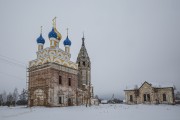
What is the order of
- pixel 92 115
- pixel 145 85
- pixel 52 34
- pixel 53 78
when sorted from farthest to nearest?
pixel 145 85 < pixel 52 34 < pixel 53 78 < pixel 92 115

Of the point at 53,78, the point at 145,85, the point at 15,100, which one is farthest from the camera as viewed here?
the point at 15,100

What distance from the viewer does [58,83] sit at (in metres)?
28.4

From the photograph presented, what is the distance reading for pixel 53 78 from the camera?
27609mm

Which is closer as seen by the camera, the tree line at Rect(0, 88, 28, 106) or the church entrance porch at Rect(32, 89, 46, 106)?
the church entrance porch at Rect(32, 89, 46, 106)

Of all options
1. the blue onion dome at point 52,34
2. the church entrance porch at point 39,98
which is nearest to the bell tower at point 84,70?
the blue onion dome at point 52,34

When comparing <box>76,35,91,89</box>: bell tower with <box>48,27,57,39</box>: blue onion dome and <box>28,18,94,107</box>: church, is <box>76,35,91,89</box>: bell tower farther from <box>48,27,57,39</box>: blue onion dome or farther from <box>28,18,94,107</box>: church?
<box>48,27,57,39</box>: blue onion dome

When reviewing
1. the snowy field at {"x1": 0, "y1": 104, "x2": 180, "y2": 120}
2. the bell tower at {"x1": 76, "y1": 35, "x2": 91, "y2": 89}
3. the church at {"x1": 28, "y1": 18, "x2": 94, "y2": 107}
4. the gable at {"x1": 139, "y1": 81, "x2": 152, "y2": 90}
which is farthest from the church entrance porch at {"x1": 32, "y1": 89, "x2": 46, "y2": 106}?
the gable at {"x1": 139, "y1": 81, "x2": 152, "y2": 90}

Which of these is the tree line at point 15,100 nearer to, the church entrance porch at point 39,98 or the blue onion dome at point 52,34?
the church entrance porch at point 39,98

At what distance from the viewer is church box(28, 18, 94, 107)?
27.3 meters

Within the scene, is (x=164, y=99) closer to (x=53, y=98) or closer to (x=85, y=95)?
(x=85, y=95)

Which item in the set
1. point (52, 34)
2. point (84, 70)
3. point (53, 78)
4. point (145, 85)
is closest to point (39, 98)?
point (53, 78)

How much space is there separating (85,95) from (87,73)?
5.39m

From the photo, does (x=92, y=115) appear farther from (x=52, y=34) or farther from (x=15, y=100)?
(x=15, y=100)

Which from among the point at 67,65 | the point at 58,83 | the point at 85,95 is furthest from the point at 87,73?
the point at 58,83
